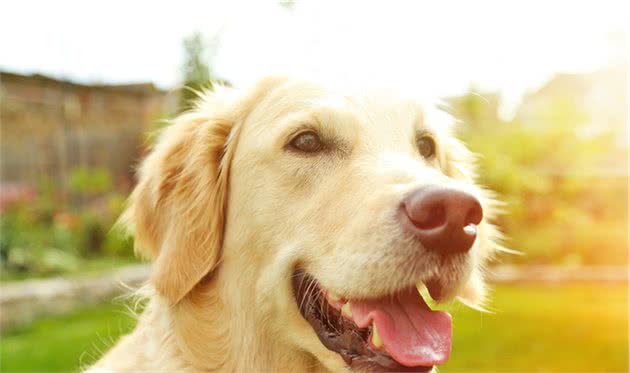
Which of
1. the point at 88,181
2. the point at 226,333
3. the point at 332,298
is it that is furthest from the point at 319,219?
the point at 88,181

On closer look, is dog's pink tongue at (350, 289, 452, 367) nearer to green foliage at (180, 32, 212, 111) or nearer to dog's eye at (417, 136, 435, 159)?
dog's eye at (417, 136, 435, 159)

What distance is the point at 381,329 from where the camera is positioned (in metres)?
2.29

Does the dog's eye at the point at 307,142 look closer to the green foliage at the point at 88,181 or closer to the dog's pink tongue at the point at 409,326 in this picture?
the dog's pink tongue at the point at 409,326

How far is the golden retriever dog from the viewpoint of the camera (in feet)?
7.29

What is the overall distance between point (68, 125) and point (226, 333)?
991 cm

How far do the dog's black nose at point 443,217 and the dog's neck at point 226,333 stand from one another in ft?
2.56

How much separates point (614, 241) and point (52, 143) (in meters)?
9.82

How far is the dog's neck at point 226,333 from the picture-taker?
2619 millimetres

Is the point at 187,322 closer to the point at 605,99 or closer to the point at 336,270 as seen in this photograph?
the point at 336,270

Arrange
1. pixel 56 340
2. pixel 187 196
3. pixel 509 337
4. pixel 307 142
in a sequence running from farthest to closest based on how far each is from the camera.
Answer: pixel 509 337 < pixel 56 340 < pixel 187 196 < pixel 307 142

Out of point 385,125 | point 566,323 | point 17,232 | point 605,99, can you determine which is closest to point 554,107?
point 605,99

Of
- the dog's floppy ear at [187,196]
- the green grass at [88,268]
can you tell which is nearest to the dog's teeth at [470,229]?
the dog's floppy ear at [187,196]

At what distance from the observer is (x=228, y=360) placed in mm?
2697

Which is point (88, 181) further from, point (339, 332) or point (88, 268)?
point (339, 332)
